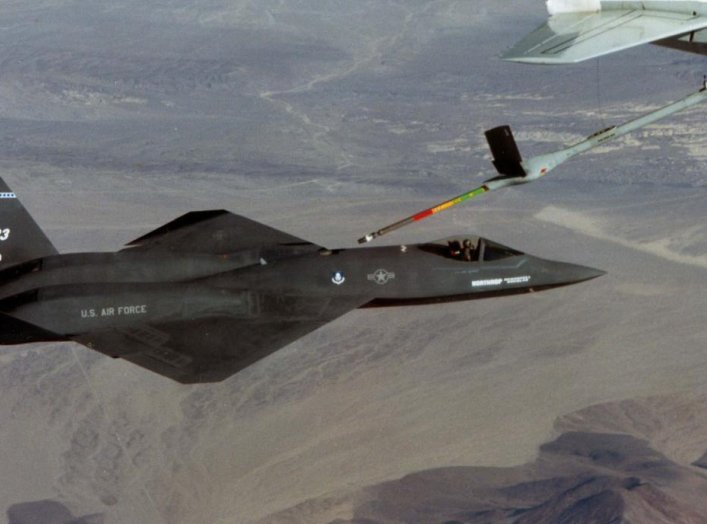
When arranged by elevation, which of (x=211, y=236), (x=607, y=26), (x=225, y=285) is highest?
(x=607, y=26)

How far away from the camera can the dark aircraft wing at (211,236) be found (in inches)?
1176

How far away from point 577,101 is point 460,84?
48.3 ft

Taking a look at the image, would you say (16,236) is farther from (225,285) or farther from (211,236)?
(225,285)

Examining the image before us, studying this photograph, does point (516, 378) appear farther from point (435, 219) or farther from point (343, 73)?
point (343, 73)

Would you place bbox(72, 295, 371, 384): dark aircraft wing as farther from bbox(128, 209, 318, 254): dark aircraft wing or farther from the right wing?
the right wing

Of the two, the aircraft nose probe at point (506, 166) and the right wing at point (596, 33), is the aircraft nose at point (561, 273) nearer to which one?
the aircraft nose probe at point (506, 166)

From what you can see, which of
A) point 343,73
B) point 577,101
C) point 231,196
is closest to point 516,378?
point 231,196

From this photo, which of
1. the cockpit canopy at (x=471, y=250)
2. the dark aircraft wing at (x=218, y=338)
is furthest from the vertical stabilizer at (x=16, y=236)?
the cockpit canopy at (x=471, y=250)

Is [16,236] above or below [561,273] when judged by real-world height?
above

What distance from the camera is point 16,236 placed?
2944cm

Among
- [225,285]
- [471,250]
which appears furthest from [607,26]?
[225,285]

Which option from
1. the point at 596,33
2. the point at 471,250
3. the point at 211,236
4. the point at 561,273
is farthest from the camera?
the point at 211,236

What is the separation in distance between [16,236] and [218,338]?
21.8 feet

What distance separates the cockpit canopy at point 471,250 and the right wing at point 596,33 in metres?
4.77
